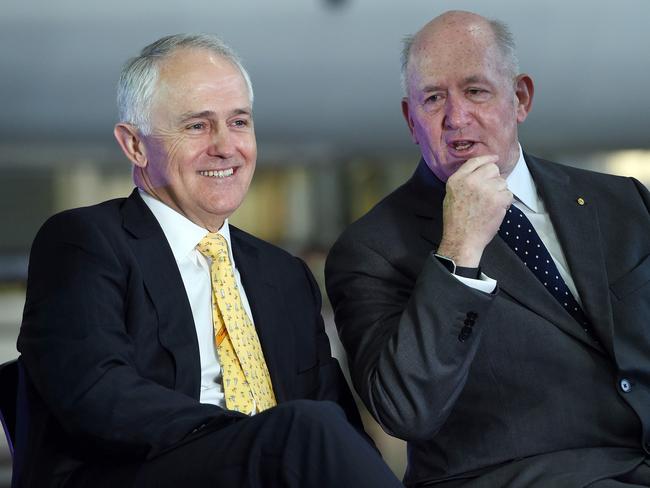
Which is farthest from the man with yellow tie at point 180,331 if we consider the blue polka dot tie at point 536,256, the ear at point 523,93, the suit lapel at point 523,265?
the ear at point 523,93

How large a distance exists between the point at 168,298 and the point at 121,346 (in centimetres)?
14

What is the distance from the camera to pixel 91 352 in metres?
1.55

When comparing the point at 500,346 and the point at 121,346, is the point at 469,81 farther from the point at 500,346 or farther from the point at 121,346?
the point at 121,346

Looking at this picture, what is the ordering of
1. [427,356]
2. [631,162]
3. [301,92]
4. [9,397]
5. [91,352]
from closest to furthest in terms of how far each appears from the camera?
A: [91,352], [427,356], [9,397], [301,92], [631,162]

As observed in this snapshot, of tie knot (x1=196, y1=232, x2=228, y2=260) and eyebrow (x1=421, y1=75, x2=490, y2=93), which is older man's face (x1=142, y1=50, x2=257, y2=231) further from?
eyebrow (x1=421, y1=75, x2=490, y2=93)

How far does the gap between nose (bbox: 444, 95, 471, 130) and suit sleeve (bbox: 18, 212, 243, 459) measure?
1.95ft

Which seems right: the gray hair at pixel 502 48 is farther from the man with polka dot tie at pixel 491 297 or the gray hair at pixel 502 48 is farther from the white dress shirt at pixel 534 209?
the white dress shirt at pixel 534 209

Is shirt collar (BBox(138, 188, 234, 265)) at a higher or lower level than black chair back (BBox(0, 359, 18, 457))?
higher

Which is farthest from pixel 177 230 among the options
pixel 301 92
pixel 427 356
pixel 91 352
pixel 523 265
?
pixel 301 92

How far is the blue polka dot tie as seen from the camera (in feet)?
6.09

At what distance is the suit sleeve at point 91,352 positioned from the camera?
4.86 feet

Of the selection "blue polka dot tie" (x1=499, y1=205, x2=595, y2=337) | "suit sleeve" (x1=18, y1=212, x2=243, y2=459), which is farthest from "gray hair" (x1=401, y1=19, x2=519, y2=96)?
"suit sleeve" (x1=18, y1=212, x2=243, y2=459)

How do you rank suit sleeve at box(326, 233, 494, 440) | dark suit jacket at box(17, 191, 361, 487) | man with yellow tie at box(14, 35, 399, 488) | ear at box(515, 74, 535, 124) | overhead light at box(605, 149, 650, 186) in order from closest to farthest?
man with yellow tie at box(14, 35, 399, 488), dark suit jacket at box(17, 191, 361, 487), suit sleeve at box(326, 233, 494, 440), ear at box(515, 74, 535, 124), overhead light at box(605, 149, 650, 186)

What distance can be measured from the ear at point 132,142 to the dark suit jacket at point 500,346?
372mm
